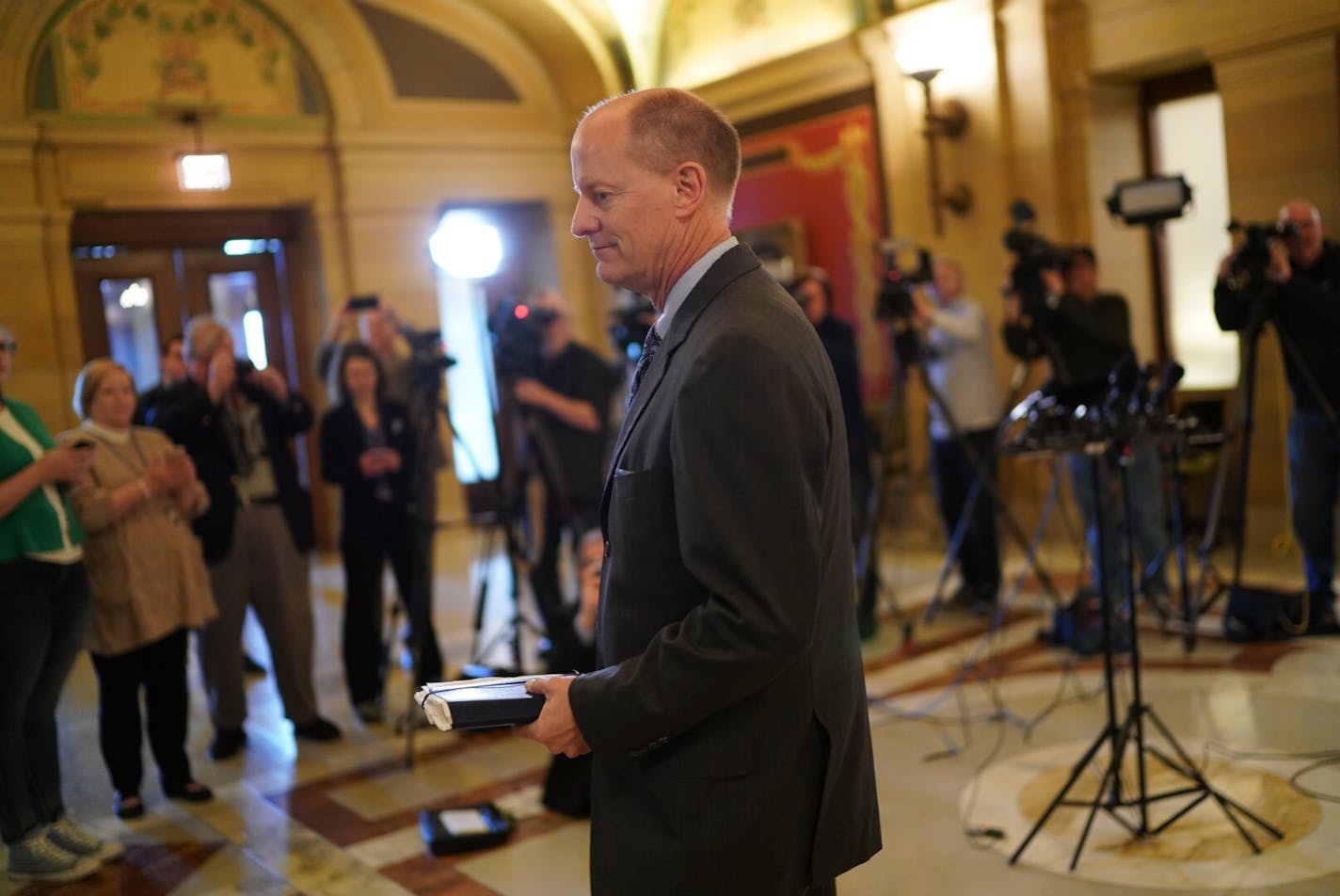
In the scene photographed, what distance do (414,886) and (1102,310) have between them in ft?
11.2

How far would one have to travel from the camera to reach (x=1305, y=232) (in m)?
4.53

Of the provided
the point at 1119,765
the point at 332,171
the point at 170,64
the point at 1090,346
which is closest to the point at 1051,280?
the point at 1090,346

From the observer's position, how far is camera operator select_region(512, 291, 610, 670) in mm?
5074

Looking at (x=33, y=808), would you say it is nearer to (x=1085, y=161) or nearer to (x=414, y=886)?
(x=414, y=886)

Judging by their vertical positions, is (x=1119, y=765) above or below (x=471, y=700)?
below

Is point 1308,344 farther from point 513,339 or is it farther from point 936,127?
point 936,127

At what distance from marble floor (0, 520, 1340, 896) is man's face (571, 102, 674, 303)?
1968 mm

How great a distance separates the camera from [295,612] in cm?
466

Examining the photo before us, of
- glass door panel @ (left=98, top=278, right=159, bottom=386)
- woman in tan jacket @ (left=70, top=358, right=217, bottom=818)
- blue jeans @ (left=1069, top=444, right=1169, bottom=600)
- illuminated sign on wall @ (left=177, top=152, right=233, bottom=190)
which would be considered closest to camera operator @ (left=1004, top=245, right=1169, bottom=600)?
blue jeans @ (left=1069, top=444, right=1169, bottom=600)

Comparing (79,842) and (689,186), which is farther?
(79,842)

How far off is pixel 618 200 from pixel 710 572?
0.45 m

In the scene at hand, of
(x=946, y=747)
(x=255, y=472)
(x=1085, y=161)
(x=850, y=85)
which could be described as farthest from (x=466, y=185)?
(x=946, y=747)

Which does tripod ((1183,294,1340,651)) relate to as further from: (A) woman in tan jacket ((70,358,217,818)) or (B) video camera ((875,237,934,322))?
(A) woman in tan jacket ((70,358,217,818))

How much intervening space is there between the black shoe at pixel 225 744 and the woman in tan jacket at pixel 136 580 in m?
0.39
